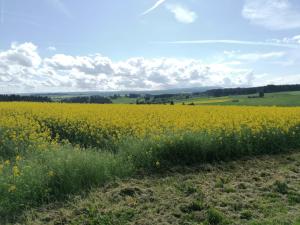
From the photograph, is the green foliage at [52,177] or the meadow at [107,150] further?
the meadow at [107,150]

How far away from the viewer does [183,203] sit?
6441 mm

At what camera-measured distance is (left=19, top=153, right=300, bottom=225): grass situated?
19.0ft

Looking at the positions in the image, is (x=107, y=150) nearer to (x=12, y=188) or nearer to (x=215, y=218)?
(x=12, y=188)

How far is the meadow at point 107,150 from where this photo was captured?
23.2 ft

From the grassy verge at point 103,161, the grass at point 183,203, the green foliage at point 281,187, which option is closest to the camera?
the grass at point 183,203

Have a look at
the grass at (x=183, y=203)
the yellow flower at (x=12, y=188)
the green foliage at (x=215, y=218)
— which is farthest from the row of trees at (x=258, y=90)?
the green foliage at (x=215, y=218)

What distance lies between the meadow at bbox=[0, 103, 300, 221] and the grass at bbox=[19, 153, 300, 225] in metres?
0.46

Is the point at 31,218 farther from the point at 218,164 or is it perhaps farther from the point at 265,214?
the point at 218,164

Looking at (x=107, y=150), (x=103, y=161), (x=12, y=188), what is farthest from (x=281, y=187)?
(x=107, y=150)

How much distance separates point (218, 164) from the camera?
9.91 metres

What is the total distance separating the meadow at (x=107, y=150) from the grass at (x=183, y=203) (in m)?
0.46

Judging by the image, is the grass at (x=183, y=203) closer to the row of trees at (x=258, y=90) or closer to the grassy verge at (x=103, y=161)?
the grassy verge at (x=103, y=161)

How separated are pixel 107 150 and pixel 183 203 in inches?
208

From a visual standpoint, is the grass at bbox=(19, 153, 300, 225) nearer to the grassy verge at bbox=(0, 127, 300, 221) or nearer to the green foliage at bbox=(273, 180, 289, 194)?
the green foliage at bbox=(273, 180, 289, 194)
